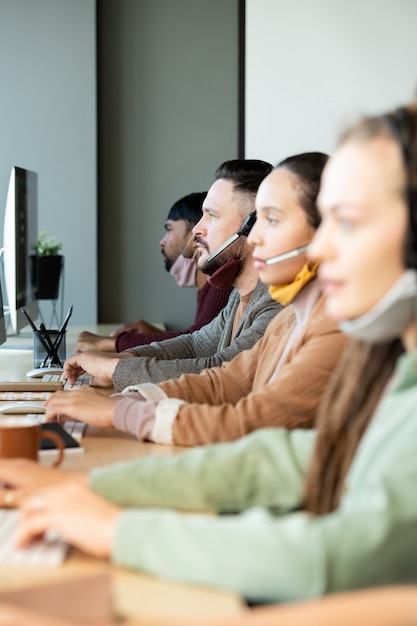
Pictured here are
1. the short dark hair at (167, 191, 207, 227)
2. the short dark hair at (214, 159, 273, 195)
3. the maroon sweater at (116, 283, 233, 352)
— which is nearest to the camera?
the short dark hair at (214, 159, 273, 195)

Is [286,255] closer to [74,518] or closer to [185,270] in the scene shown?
[74,518]

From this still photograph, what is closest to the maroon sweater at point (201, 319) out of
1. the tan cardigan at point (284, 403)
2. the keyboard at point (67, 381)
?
the keyboard at point (67, 381)

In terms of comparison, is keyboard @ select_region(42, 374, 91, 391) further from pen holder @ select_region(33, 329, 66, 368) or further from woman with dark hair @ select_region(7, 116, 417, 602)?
woman with dark hair @ select_region(7, 116, 417, 602)

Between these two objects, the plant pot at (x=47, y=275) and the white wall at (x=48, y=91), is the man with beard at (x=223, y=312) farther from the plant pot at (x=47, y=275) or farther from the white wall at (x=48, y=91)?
the white wall at (x=48, y=91)

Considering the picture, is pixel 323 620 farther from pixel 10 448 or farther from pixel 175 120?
pixel 175 120

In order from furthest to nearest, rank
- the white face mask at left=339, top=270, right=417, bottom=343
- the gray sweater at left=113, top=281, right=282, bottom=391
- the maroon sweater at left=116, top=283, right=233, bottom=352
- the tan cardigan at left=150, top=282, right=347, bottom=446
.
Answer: the maroon sweater at left=116, top=283, right=233, bottom=352 → the gray sweater at left=113, top=281, right=282, bottom=391 → the tan cardigan at left=150, top=282, right=347, bottom=446 → the white face mask at left=339, top=270, right=417, bottom=343

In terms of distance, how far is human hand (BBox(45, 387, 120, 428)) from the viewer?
70.6 inches

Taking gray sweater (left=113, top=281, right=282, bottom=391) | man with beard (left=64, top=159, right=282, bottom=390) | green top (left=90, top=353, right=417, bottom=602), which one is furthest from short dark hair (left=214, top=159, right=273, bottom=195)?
green top (left=90, top=353, right=417, bottom=602)

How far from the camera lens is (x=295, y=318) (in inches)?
78.0

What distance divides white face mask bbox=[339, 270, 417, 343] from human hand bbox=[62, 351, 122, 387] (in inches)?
54.3

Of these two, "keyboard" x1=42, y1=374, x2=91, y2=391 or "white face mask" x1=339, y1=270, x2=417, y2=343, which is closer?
"white face mask" x1=339, y1=270, x2=417, y2=343

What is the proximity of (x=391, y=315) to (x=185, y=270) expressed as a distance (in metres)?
3.52

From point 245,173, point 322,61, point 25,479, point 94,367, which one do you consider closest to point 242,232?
point 245,173

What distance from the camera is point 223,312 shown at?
2.99 meters
